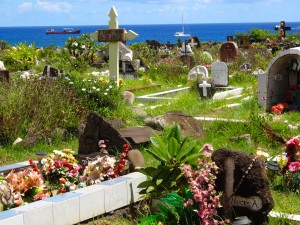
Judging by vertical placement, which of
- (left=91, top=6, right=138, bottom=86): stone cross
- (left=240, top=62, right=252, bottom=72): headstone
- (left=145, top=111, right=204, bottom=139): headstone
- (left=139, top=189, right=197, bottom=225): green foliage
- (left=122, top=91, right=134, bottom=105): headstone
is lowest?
(left=240, top=62, right=252, bottom=72): headstone

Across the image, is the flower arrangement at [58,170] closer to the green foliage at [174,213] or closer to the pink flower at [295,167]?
the green foliage at [174,213]

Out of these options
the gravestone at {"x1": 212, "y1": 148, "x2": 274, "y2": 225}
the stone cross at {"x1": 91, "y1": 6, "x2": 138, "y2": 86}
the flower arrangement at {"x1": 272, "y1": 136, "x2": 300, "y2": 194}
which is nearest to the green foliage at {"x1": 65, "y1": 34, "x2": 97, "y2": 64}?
the stone cross at {"x1": 91, "y1": 6, "x2": 138, "y2": 86}

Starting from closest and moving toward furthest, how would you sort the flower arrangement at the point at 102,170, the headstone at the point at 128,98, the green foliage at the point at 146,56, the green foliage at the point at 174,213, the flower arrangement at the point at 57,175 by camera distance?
Answer: 1. the green foliage at the point at 174,213
2. the flower arrangement at the point at 57,175
3. the flower arrangement at the point at 102,170
4. the headstone at the point at 128,98
5. the green foliage at the point at 146,56

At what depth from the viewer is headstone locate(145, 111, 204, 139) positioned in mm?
9148

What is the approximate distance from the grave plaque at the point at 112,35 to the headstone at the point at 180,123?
163 inches

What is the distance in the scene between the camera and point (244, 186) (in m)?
5.03

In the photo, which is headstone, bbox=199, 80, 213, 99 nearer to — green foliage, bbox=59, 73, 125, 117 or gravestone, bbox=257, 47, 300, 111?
gravestone, bbox=257, 47, 300, 111

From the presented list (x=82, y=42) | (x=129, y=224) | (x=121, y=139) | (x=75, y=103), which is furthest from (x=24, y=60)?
(x=129, y=224)

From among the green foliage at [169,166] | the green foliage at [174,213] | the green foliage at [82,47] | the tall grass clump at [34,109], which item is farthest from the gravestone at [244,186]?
the green foliage at [82,47]

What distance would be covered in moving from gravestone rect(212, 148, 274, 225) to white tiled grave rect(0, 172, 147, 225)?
1006mm

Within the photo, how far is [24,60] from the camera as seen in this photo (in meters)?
21.2

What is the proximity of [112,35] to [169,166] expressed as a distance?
332 inches

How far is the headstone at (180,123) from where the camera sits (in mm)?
9148

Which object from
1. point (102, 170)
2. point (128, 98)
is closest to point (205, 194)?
point (102, 170)
